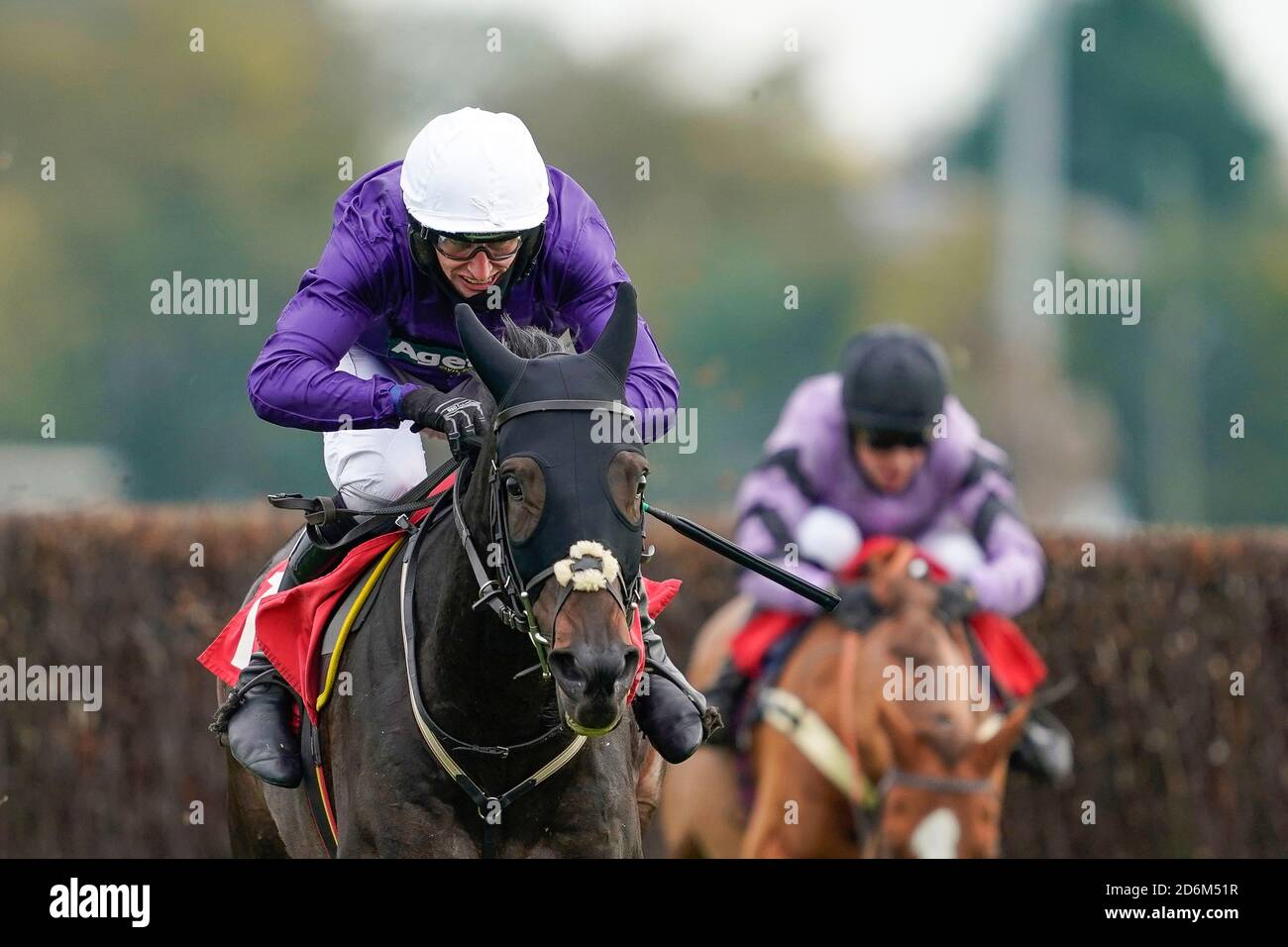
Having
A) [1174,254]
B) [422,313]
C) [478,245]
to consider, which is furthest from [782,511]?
[1174,254]

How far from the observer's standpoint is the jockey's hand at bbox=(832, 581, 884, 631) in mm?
7745

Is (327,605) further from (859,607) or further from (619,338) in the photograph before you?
(859,607)

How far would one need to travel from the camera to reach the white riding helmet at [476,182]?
495 cm

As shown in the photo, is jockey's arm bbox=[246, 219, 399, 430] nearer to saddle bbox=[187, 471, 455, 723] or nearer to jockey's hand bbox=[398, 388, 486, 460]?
jockey's hand bbox=[398, 388, 486, 460]

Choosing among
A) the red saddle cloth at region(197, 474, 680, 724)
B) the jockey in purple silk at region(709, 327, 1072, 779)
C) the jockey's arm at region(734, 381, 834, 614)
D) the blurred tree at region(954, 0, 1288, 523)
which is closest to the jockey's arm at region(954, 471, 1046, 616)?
the jockey in purple silk at region(709, 327, 1072, 779)

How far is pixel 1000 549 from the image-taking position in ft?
27.4

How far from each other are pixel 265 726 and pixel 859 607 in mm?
3027

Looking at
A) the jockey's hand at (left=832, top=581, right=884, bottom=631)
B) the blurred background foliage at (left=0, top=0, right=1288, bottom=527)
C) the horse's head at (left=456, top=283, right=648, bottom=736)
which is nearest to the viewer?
the horse's head at (left=456, top=283, right=648, bottom=736)

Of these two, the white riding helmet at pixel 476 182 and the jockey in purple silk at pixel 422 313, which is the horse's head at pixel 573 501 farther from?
the white riding helmet at pixel 476 182

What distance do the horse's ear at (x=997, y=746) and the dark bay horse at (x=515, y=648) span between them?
8.90 feet

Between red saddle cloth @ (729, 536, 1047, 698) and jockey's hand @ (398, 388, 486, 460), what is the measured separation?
3.42 m

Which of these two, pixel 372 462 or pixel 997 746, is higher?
pixel 372 462
